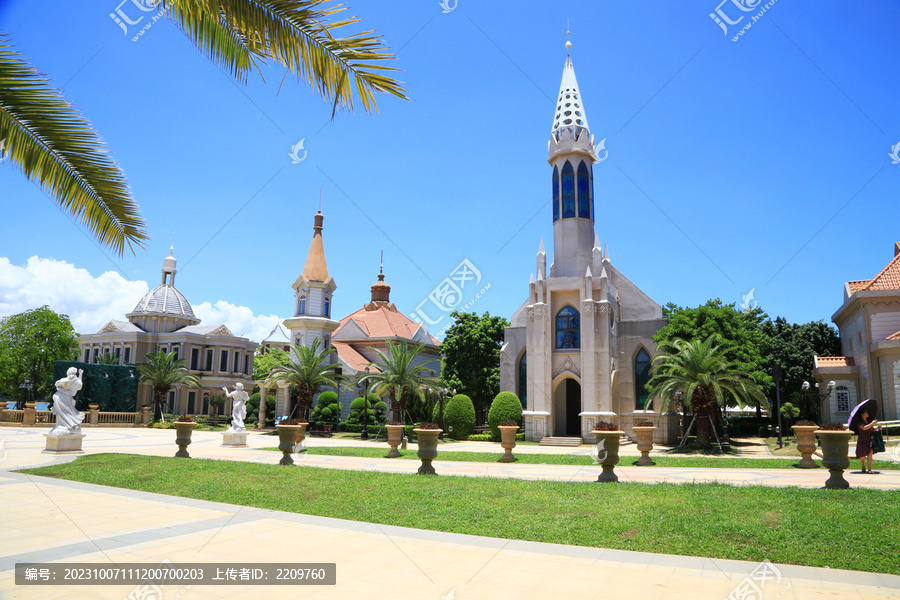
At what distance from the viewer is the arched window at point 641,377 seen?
1324 inches

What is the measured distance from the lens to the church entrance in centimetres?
3384

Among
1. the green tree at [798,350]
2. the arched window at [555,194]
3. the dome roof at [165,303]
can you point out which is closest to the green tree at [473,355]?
the arched window at [555,194]

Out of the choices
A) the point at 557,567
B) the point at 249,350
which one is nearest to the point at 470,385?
the point at 249,350

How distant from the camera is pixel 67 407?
19844mm

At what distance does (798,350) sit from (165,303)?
188 feet

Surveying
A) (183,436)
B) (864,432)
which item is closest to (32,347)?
(183,436)

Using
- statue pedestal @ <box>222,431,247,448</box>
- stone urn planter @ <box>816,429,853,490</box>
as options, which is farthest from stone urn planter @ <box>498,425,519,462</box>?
statue pedestal @ <box>222,431,247,448</box>

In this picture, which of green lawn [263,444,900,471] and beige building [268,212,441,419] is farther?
beige building [268,212,441,419]

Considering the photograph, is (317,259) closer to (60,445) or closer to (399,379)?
(399,379)

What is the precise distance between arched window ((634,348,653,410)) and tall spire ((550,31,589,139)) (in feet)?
44.2

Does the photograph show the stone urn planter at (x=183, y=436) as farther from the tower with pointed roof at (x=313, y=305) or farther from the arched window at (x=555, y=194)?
the tower with pointed roof at (x=313, y=305)

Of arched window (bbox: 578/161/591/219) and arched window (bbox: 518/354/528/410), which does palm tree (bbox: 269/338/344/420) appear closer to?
arched window (bbox: 518/354/528/410)

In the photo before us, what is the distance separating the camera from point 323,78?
6.43m

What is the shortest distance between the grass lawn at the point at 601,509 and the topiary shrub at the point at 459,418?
20.6m
